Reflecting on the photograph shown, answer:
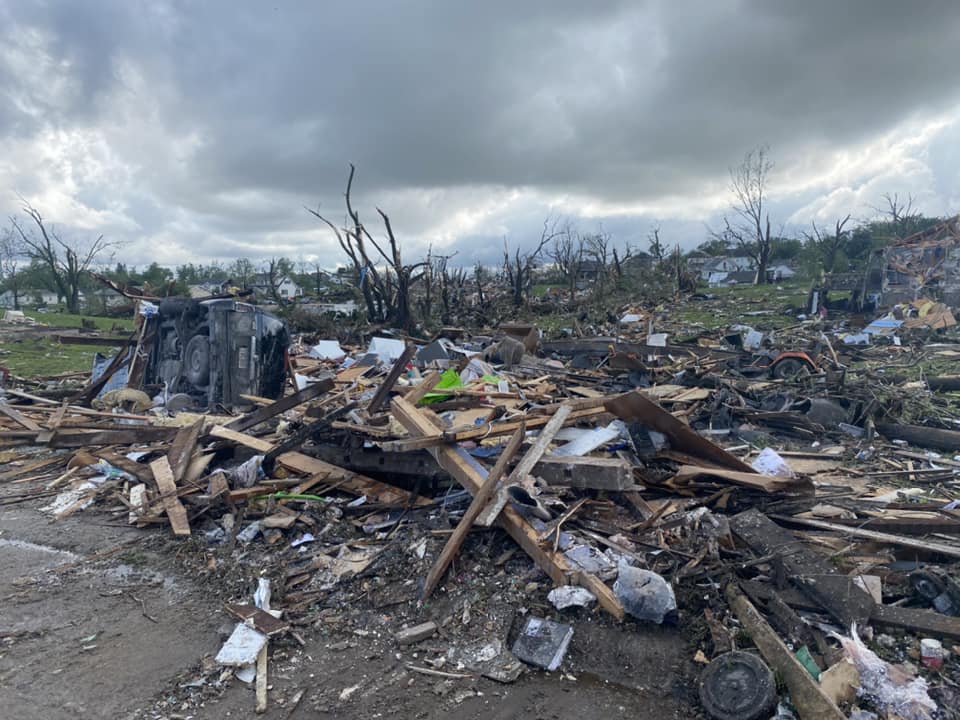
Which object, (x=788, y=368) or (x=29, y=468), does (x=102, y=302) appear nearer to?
(x=29, y=468)

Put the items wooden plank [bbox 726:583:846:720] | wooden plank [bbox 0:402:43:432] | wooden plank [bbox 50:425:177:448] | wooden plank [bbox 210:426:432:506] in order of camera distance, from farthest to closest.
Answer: wooden plank [bbox 0:402:43:432] < wooden plank [bbox 50:425:177:448] < wooden plank [bbox 210:426:432:506] < wooden plank [bbox 726:583:846:720]

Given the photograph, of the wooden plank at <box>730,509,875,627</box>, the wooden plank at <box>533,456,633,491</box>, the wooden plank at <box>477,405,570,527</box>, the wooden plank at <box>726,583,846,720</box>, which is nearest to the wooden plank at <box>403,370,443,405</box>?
the wooden plank at <box>477,405,570,527</box>

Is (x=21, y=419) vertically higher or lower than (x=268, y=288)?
lower

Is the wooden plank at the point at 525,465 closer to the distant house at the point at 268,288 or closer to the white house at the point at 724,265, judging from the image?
the distant house at the point at 268,288

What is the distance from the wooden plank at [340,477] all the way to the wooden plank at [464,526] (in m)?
0.96

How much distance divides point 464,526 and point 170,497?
3027mm

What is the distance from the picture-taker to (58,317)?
97.3 feet

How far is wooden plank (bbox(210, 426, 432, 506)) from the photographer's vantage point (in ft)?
16.7

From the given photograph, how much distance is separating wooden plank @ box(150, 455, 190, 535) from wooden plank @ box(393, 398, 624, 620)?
2.06m

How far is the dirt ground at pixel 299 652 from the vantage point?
2.95 metres

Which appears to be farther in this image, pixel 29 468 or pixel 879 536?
pixel 29 468

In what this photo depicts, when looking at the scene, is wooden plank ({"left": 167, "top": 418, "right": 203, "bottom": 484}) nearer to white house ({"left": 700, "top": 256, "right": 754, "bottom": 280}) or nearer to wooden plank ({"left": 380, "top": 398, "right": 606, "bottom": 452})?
wooden plank ({"left": 380, "top": 398, "right": 606, "bottom": 452})

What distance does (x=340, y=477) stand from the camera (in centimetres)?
545

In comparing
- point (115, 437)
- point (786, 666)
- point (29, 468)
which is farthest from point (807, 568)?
point (29, 468)
